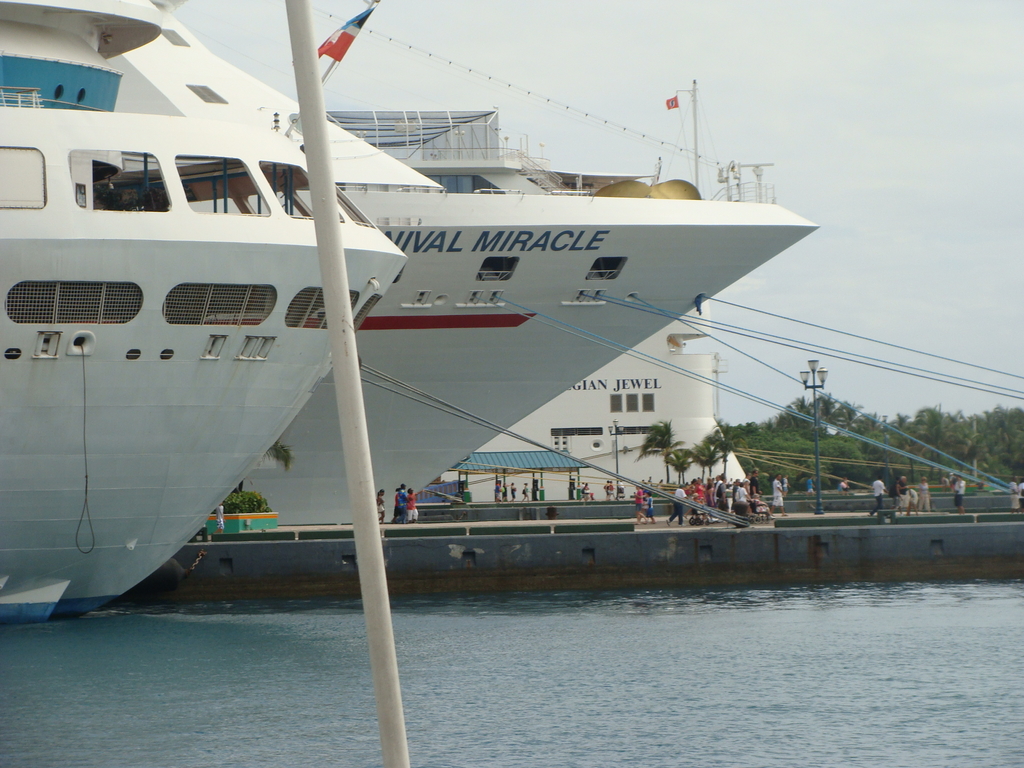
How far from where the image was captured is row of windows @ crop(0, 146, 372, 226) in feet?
53.6

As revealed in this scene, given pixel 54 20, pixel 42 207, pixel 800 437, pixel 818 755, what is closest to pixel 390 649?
pixel 818 755

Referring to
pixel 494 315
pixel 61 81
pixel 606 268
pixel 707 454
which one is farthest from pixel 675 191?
pixel 707 454

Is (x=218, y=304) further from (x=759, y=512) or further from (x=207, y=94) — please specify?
(x=759, y=512)

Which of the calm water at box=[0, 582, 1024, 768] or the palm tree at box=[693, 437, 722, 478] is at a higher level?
the palm tree at box=[693, 437, 722, 478]

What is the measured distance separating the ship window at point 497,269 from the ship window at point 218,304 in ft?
27.1

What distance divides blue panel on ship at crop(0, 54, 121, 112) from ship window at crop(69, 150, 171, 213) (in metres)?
1.93

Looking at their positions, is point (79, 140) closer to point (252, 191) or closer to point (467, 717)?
point (252, 191)

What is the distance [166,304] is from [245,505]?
1071 centimetres

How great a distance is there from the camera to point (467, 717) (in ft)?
47.0

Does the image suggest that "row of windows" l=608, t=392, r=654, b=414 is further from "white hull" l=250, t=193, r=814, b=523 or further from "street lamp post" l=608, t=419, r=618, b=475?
"white hull" l=250, t=193, r=814, b=523

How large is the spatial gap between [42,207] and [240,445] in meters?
4.81

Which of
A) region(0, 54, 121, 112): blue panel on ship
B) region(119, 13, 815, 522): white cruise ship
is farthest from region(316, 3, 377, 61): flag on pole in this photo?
region(119, 13, 815, 522): white cruise ship

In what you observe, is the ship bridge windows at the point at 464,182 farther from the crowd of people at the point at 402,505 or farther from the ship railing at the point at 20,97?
the ship railing at the point at 20,97

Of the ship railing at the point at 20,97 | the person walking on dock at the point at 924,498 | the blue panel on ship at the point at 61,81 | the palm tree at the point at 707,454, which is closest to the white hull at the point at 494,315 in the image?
the blue panel on ship at the point at 61,81
